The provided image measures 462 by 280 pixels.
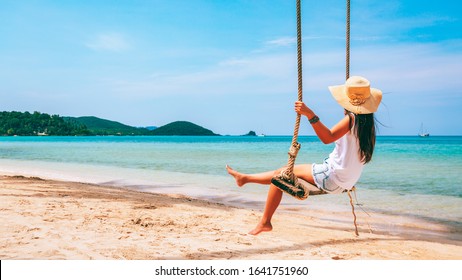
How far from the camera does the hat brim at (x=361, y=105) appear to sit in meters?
3.29

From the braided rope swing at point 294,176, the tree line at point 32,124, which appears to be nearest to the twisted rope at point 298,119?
the braided rope swing at point 294,176

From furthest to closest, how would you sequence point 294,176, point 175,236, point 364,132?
point 175,236, point 294,176, point 364,132

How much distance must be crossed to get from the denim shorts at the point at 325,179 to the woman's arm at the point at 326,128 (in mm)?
344

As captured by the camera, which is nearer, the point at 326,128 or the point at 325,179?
the point at 326,128

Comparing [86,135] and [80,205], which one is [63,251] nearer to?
[80,205]

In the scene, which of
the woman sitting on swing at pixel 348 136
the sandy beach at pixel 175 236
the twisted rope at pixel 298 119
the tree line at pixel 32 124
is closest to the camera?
the woman sitting on swing at pixel 348 136

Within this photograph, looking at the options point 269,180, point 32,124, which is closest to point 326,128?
point 269,180

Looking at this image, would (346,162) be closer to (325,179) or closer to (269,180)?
(325,179)

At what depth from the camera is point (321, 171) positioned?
3482 millimetres

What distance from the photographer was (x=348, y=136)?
3.31 metres

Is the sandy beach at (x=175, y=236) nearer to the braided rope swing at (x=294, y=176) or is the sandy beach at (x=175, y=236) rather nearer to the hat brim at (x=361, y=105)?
the braided rope swing at (x=294, y=176)

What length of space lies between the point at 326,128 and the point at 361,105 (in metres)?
0.44

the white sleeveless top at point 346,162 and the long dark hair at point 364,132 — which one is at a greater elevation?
the long dark hair at point 364,132

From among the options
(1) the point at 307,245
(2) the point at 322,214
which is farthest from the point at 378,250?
(2) the point at 322,214
